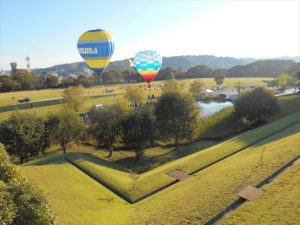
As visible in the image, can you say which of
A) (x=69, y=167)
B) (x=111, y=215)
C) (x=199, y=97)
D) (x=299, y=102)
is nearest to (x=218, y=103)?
(x=199, y=97)

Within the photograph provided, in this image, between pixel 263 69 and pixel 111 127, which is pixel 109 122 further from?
pixel 263 69

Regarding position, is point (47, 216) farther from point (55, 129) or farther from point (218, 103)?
point (218, 103)

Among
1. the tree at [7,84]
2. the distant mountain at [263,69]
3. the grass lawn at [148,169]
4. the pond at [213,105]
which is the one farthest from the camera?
the distant mountain at [263,69]

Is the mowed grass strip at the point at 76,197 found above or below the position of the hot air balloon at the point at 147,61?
below

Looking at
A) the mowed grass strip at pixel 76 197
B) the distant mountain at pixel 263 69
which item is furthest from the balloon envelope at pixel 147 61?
the distant mountain at pixel 263 69

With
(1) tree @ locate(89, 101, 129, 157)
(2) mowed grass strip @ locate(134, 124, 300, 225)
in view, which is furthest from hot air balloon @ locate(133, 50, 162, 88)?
(2) mowed grass strip @ locate(134, 124, 300, 225)

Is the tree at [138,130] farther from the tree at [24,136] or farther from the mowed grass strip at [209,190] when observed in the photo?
the mowed grass strip at [209,190]
